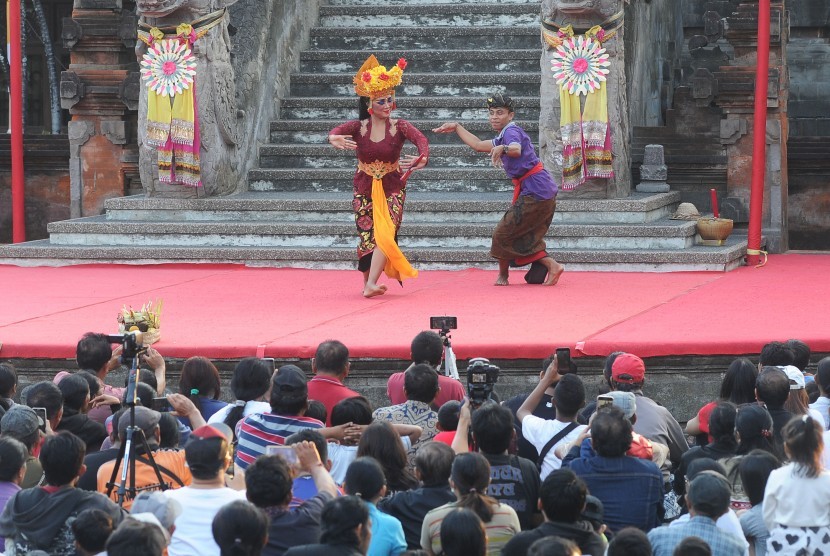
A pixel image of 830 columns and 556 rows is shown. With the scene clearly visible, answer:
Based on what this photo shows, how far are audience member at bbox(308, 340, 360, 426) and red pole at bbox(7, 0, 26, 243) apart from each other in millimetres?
7774

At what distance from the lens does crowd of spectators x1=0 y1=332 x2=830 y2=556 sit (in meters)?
5.62

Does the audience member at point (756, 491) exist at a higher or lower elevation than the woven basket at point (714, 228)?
lower

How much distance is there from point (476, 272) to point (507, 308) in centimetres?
218

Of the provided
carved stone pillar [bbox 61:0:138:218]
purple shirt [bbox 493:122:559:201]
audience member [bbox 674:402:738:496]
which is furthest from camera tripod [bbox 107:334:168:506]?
carved stone pillar [bbox 61:0:138:218]

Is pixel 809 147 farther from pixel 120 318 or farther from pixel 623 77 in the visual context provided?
pixel 120 318

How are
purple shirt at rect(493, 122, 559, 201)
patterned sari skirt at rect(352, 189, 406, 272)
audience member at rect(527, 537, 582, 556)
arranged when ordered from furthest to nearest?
purple shirt at rect(493, 122, 559, 201) < patterned sari skirt at rect(352, 189, 406, 272) < audience member at rect(527, 537, 582, 556)

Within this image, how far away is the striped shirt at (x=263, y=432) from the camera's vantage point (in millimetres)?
6934

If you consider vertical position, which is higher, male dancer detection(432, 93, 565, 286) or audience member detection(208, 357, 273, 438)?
male dancer detection(432, 93, 565, 286)

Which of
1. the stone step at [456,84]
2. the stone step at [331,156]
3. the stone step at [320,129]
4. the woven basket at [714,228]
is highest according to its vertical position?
the stone step at [456,84]

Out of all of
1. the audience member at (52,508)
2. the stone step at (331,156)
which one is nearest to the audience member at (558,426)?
the audience member at (52,508)

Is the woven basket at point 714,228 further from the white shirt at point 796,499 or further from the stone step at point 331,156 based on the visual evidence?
the white shirt at point 796,499

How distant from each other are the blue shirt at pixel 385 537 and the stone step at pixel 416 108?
9879 mm

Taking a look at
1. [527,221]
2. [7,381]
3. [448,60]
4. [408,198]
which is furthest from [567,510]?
[448,60]

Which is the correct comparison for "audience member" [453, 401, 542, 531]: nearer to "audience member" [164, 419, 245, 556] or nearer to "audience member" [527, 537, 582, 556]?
"audience member" [164, 419, 245, 556]
